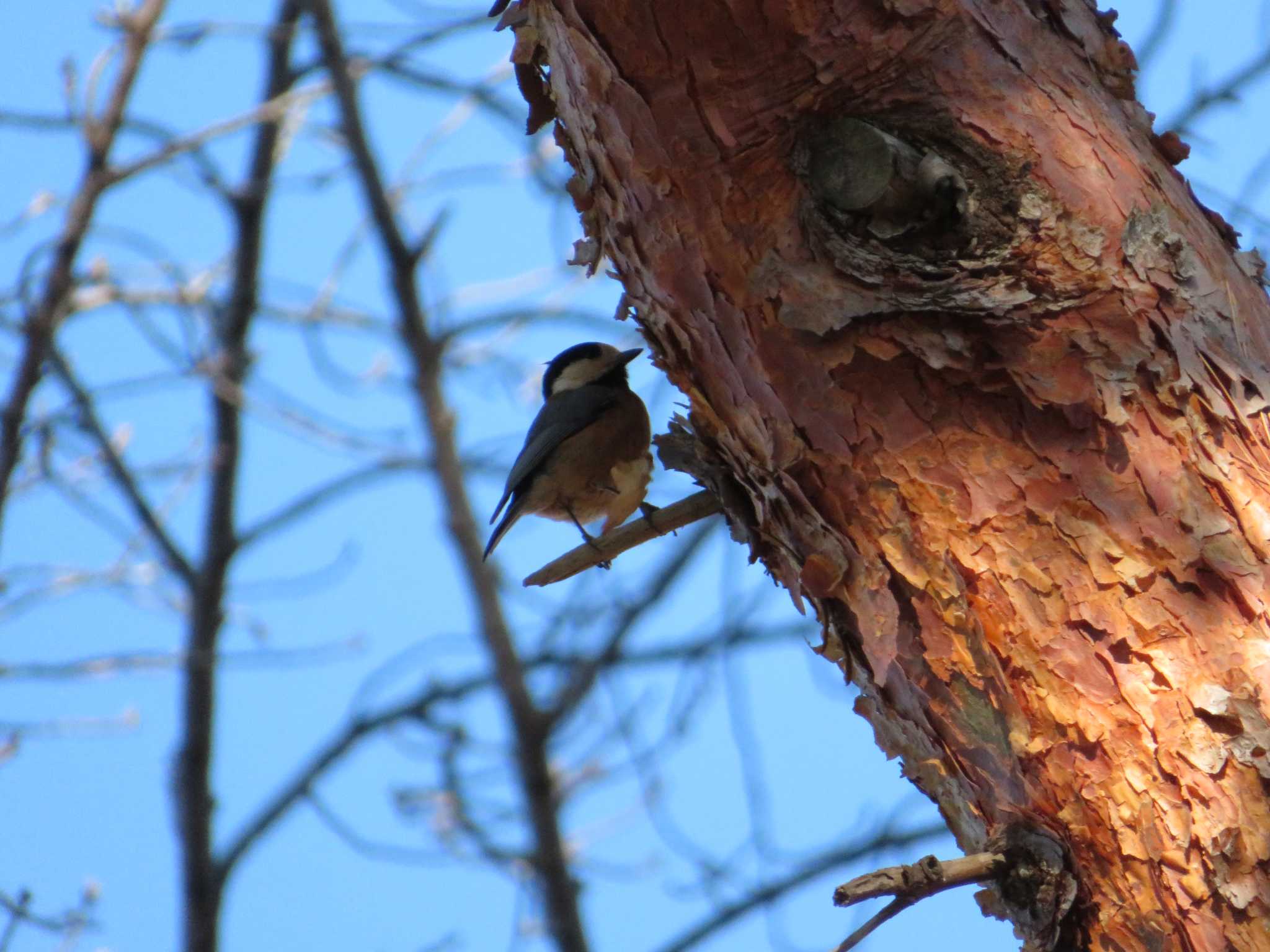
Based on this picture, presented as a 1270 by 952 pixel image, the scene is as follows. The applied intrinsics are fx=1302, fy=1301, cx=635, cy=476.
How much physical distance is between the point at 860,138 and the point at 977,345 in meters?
0.33

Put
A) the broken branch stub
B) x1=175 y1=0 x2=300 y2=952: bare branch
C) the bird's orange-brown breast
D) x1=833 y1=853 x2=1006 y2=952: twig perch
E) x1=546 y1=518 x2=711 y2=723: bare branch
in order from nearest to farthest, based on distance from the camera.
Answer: x1=833 y1=853 x2=1006 y2=952: twig perch → the broken branch stub → x1=546 y1=518 x2=711 y2=723: bare branch → the bird's orange-brown breast → x1=175 y1=0 x2=300 y2=952: bare branch

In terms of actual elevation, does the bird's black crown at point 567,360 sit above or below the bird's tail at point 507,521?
above

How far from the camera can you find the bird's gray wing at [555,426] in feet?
14.2

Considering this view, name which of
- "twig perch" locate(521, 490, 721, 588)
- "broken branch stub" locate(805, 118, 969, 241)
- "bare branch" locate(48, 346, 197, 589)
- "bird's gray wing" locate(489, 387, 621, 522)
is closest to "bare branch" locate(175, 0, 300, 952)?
"bare branch" locate(48, 346, 197, 589)

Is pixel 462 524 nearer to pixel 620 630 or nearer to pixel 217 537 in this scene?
pixel 620 630

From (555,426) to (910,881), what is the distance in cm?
308

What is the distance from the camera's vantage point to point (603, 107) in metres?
1.92

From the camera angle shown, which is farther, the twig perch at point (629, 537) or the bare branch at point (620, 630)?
the bare branch at point (620, 630)

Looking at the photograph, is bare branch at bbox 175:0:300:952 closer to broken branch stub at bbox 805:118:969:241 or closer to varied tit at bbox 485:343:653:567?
varied tit at bbox 485:343:653:567

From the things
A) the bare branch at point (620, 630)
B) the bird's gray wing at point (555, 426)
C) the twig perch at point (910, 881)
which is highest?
the bird's gray wing at point (555, 426)

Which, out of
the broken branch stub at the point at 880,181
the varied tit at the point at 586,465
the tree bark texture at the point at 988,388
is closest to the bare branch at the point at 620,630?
the varied tit at the point at 586,465

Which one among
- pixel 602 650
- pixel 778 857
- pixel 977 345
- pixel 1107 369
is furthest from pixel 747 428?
pixel 778 857

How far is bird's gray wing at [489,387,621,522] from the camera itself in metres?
4.32

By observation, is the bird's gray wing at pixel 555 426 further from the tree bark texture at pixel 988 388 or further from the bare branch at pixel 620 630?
the tree bark texture at pixel 988 388
